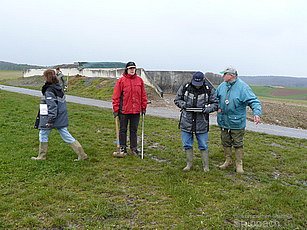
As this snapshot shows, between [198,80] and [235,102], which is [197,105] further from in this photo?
[235,102]

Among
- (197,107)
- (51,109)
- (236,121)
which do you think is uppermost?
(197,107)

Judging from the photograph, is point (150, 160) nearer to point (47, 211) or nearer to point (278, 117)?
point (47, 211)

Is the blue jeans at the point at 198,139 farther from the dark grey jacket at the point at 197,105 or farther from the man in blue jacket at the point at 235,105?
the man in blue jacket at the point at 235,105

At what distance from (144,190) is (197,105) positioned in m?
1.96

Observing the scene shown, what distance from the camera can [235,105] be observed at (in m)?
7.11

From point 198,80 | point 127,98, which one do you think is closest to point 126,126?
point 127,98

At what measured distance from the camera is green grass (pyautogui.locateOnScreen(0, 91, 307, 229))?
4914mm

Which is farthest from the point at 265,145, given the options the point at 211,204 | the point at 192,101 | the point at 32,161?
the point at 32,161

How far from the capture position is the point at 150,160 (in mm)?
8109

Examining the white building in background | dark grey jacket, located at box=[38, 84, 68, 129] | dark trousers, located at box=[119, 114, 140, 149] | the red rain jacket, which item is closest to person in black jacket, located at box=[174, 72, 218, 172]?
the red rain jacket

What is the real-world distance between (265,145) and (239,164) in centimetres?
341

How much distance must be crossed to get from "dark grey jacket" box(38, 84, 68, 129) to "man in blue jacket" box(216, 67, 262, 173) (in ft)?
10.1

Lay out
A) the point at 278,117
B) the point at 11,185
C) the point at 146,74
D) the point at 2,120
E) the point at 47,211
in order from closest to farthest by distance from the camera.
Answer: the point at 47,211 → the point at 11,185 → the point at 2,120 → the point at 278,117 → the point at 146,74

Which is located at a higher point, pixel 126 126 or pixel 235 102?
pixel 235 102
